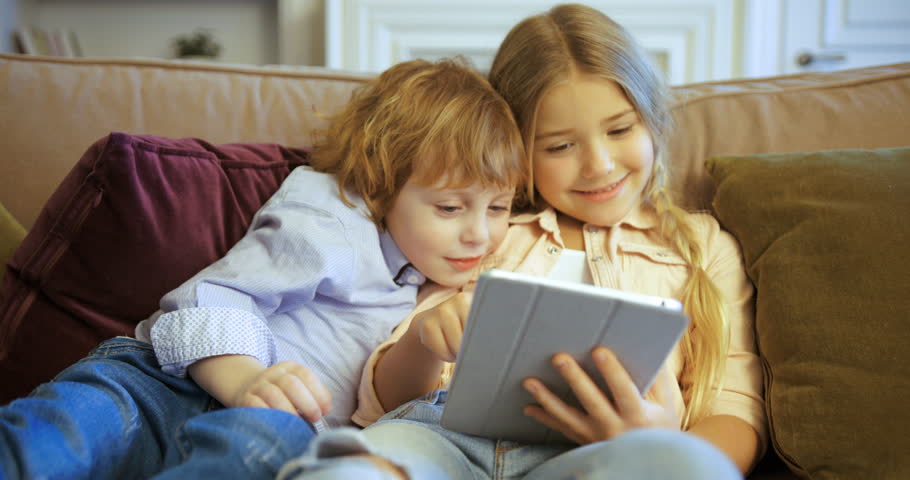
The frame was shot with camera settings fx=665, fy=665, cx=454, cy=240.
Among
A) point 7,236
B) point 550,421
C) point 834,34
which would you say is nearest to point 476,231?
point 550,421

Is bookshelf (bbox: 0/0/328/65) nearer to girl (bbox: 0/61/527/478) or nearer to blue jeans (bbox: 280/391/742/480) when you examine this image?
girl (bbox: 0/61/527/478)

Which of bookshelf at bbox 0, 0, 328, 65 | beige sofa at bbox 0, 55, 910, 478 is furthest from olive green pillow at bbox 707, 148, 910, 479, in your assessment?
bookshelf at bbox 0, 0, 328, 65

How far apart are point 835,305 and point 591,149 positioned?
0.41m

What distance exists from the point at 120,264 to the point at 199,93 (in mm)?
434

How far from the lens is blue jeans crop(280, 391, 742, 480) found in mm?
477

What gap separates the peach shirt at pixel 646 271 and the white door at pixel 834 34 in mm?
1949

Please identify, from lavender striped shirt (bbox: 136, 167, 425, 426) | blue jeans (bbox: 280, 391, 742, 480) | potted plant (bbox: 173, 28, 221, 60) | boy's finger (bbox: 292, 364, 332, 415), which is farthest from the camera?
potted plant (bbox: 173, 28, 221, 60)

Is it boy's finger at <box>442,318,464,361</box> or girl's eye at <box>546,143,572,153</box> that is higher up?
girl's eye at <box>546,143,572,153</box>

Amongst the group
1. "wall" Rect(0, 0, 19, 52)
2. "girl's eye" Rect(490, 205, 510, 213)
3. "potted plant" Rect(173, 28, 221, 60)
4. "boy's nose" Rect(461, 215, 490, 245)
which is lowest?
"boy's nose" Rect(461, 215, 490, 245)

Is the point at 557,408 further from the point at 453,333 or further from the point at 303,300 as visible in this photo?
the point at 303,300

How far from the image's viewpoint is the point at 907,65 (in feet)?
4.08

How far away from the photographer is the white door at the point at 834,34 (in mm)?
2707

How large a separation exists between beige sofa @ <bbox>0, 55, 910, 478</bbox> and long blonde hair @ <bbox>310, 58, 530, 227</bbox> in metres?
0.22

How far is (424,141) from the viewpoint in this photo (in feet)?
3.27
